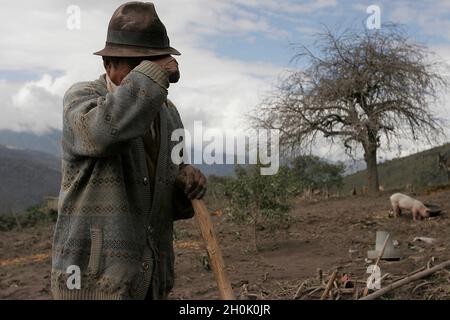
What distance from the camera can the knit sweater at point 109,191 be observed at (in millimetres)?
1873

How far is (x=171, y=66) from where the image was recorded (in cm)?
200

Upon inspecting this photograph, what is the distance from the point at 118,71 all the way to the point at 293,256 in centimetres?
694

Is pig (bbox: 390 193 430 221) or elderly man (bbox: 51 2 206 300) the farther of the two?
pig (bbox: 390 193 430 221)

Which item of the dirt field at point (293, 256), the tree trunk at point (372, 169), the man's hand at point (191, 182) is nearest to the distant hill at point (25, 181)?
the tree trunk at point (372, 169)

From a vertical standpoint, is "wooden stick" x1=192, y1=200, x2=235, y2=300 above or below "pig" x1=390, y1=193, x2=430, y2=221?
below

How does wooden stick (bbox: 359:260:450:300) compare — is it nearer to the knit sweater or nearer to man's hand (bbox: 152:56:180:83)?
the knit sweater

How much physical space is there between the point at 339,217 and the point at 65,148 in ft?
35.1

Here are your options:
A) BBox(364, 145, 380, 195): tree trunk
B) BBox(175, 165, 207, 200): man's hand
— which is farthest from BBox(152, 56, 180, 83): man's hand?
BBox(364, 145, 380, 195): tree trunk

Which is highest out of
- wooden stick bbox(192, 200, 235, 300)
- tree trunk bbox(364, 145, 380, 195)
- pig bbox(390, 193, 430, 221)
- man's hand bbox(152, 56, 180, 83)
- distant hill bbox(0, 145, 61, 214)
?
distant hill bbox(0, 145, 61, 214)

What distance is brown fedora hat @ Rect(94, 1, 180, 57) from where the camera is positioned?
2.05m

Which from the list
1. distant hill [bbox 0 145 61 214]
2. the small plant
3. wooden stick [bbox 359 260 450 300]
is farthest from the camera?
distant hill [bbox 0 145 61 214]

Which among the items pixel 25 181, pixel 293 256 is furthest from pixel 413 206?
pixel 25 181

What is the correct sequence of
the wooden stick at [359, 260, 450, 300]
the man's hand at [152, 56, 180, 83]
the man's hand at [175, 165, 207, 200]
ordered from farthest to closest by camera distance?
the wooden stick at [359, 260, 450, 300] → the man's hand at [175, 165, 207, 200] → the man's hand at [152, 56, 180, 83]

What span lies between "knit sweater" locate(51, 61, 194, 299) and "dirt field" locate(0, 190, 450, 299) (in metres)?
3.86
